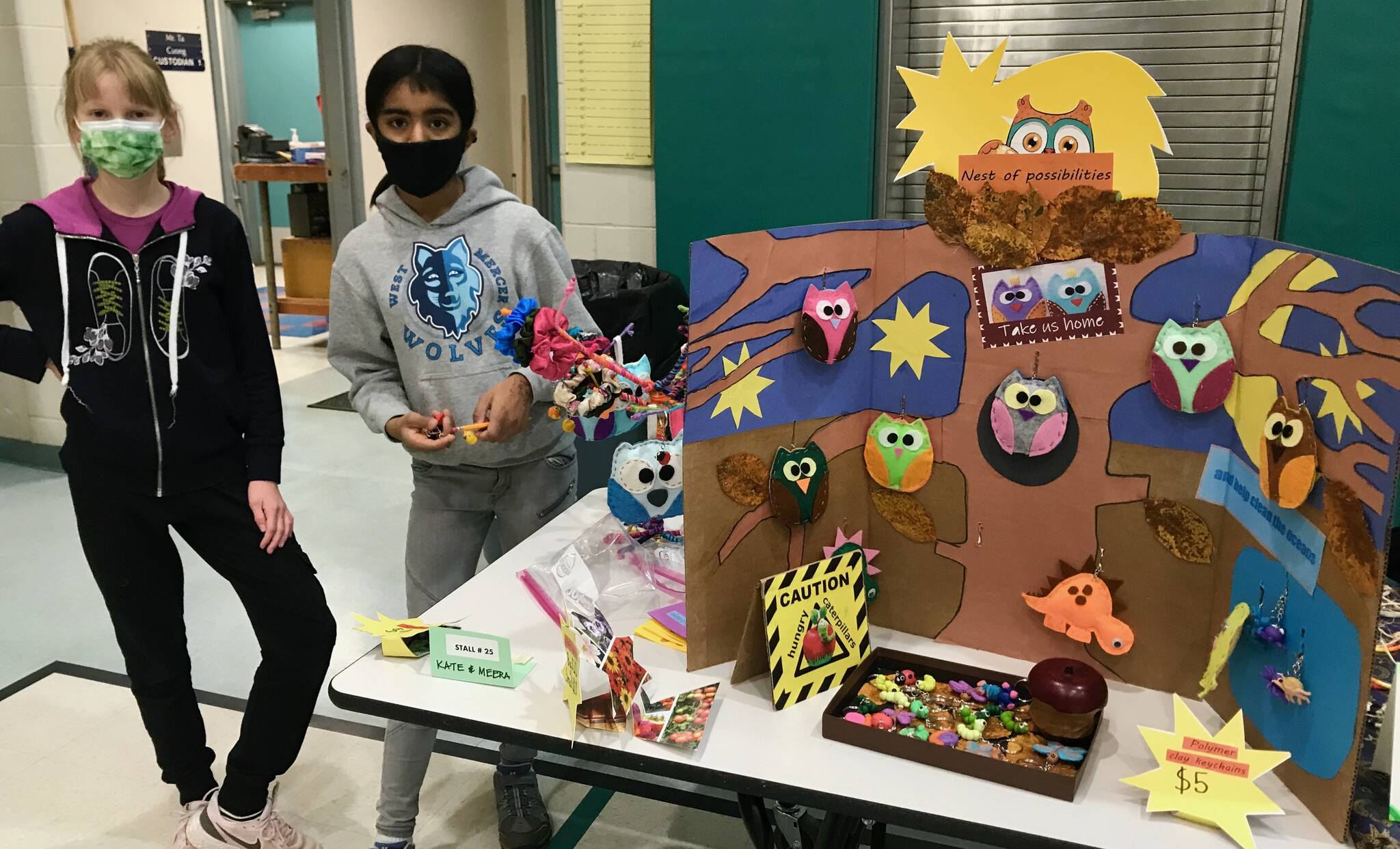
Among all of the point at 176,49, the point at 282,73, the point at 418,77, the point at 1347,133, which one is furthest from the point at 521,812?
the point at 282,73

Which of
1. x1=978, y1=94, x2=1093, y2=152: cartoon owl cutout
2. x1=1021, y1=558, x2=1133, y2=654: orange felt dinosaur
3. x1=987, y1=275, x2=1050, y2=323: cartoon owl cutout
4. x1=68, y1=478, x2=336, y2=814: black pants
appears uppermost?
x1=978, y1=94, x2=1093, y2=152: cartoon owl cutout

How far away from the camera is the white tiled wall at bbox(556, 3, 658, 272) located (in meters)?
3.53

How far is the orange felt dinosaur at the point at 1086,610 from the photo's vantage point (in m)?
1.27

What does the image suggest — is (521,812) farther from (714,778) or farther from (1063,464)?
(1063,464)

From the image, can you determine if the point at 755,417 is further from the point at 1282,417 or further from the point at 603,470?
the point at 603,470

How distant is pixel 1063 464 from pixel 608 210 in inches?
99.8

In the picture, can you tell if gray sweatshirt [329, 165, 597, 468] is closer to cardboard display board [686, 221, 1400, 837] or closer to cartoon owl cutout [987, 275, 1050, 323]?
cardboard display board [686, 221, 1400, 837]

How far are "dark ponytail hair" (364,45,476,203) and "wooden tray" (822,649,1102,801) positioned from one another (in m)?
1.04

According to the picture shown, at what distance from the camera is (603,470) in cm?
270

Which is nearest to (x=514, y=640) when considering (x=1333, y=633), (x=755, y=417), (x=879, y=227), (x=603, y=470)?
(x=755, y=417)

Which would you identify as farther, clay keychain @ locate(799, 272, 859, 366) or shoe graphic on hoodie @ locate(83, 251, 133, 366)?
shoe graphic on hoodie @ locate(83, 251, 133, 366)

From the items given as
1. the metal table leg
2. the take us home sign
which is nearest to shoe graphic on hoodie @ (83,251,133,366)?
the metal table leg

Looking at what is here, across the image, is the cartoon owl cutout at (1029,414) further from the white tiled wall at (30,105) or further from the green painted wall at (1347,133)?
the white tiled wall at (30,105)

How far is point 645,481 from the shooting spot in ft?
5.28
